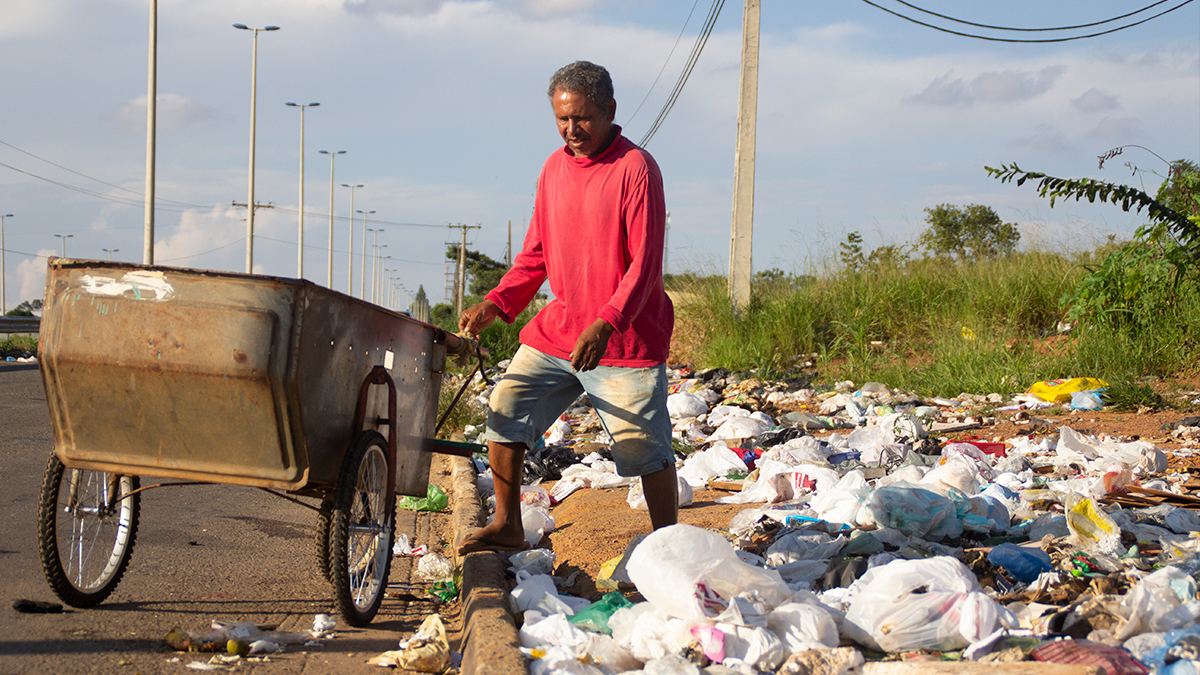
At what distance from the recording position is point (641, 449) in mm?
3430

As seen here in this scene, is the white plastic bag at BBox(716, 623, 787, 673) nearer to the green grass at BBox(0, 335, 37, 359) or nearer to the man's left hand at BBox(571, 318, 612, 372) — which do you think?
the man's left hand at BBox(571, 318, 612, 372)

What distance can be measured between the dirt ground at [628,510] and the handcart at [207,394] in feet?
3.30

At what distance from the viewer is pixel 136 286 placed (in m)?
2.93

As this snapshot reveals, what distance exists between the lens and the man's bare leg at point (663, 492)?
3484 millimetres

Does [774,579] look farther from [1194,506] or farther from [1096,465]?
[1096,465]

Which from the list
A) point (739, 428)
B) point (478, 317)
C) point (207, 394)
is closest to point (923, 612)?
point (478, 317)

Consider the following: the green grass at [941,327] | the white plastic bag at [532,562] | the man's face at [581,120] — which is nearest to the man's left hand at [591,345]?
the man's face at [581,120]

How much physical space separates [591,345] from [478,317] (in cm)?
87

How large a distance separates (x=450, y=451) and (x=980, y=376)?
7343 mm

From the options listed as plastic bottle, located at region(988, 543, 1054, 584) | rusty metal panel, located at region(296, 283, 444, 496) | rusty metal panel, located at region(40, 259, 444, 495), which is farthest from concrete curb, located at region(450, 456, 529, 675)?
plastic bottle, located at region(988, 543, 1054, 584)

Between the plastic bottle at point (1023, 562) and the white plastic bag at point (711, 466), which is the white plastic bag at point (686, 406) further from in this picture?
the plastic bottle at point (1023, 562)

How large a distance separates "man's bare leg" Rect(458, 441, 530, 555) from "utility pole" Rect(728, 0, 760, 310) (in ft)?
33.7

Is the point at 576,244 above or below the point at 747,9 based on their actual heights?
below

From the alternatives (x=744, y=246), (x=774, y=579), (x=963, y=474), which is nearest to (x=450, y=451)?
(x=774, y=579)
